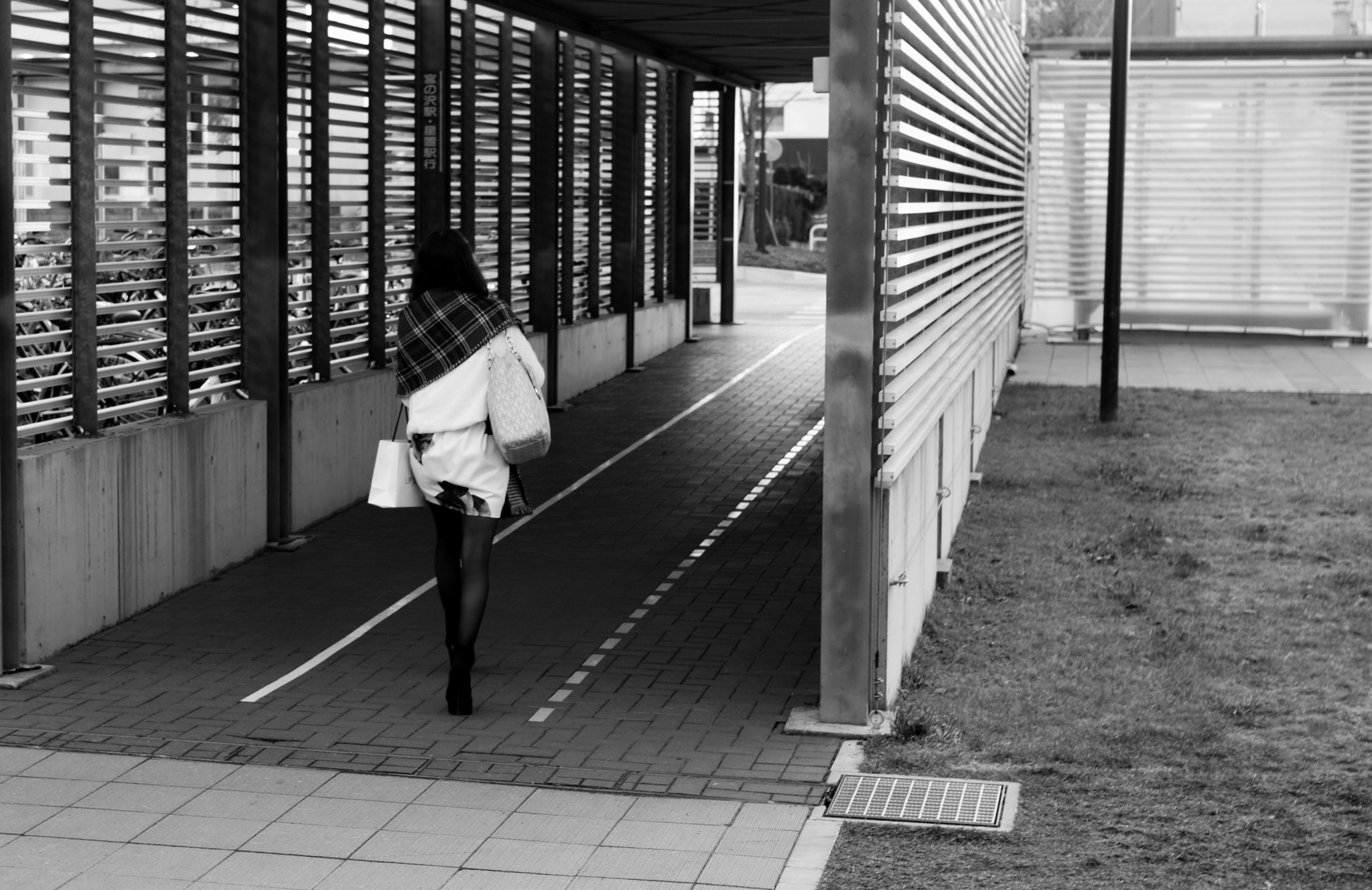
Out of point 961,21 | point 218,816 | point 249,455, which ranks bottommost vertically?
point 218,816

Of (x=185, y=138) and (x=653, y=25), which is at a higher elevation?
(x=653, y=25)

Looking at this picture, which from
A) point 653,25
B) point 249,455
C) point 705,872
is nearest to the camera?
point 705,872

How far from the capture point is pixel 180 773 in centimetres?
621

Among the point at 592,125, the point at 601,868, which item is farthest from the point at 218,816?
the point at 592,125

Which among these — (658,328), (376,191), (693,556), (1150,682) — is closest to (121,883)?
(1150,682)

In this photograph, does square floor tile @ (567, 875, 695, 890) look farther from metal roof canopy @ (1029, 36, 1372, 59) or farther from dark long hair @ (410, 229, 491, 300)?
metal roof canopy @ (1029, 36, 1372, 59)

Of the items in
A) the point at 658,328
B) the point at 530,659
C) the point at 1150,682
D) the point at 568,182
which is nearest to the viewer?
the point at 1150,682

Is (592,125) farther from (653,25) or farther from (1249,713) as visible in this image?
(1249,713)

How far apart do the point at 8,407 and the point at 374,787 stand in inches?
101

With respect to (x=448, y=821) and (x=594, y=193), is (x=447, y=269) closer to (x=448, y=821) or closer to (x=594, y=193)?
(x=448, y=821)

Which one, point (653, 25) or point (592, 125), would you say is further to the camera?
point (592, 125)

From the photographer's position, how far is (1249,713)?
696cm

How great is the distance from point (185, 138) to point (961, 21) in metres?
4.27

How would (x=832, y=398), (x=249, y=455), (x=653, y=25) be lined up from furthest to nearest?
(x=653, y=25) → (x=249, y=455) → (x=832, y=398)
